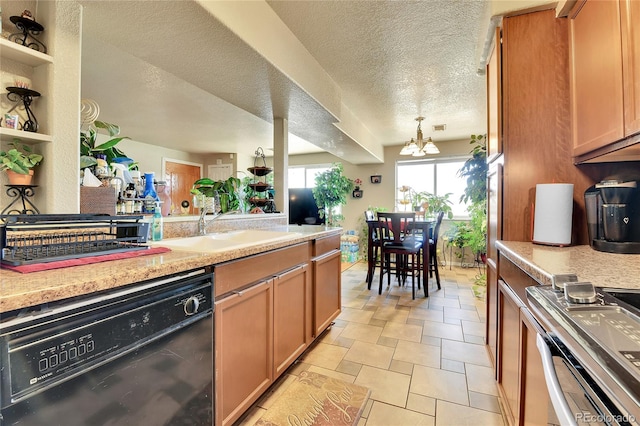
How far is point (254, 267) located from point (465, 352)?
179 cm

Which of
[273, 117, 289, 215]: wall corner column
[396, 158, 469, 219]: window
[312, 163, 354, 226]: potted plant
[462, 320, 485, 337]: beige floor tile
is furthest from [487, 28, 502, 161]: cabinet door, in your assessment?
[312, 163, 354, 226]: potted plant

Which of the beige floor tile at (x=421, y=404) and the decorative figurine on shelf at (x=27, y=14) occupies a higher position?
the decorative figurine on shelf at (x=27, y=14)

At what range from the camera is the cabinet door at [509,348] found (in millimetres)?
1198

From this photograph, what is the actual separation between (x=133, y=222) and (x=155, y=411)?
28.1 inches

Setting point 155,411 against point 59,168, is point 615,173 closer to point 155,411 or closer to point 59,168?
point 155,411

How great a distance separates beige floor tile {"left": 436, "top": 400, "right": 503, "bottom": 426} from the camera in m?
1.44

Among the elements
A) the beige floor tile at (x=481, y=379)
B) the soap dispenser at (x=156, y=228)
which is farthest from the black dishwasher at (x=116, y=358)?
the beige floor tile at (x=481, y=379)

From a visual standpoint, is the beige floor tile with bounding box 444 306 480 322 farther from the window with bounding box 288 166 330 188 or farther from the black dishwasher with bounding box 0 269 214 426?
the window with bounding box 288 166 330 188

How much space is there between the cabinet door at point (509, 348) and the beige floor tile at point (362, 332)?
3.28ft

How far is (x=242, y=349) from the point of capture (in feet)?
4.44

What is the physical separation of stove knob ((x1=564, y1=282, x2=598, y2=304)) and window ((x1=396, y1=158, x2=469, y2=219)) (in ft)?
14.7

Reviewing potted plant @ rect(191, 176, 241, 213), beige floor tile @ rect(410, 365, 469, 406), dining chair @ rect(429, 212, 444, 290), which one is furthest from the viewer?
dining chair @ rect(429, 212, 444, 290)

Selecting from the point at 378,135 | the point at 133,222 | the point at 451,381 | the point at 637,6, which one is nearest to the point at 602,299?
the point at 637,6

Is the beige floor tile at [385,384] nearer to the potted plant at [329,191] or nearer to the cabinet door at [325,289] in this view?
the cabinet door at [325,289]
